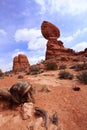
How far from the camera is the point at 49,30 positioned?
41.6 metres

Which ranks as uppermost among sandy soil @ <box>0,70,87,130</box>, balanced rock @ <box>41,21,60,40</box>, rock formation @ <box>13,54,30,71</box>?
balanced rock @ <box>41,21,60,40</box>

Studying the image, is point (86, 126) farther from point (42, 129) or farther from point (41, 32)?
point (41, 32)

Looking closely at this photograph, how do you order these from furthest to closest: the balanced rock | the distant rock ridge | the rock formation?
the rock formation, the balanced rock, the distant rock ridge

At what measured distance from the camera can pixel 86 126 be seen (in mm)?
7730

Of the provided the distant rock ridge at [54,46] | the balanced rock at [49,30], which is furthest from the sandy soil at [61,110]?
the balanced rock at [49,30]

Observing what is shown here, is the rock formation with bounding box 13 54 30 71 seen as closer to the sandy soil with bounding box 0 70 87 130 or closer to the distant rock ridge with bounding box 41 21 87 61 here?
the distant rock ridge with bounding box 41 21 87 61

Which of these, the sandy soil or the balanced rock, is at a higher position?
the balanced rock

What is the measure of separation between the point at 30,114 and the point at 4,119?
3.46ft

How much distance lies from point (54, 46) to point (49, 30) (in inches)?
161

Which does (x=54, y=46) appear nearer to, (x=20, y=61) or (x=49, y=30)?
(x=49, y=30)

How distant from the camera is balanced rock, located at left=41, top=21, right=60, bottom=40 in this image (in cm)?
4131

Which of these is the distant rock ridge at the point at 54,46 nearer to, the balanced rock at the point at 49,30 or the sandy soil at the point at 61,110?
the balanced rock at the point at 49,30

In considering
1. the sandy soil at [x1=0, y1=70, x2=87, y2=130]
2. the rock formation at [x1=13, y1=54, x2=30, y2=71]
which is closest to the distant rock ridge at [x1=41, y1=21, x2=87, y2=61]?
the rock formation at [x1=13, y1=54, x2=30, y2=71]

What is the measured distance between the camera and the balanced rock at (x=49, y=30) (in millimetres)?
41312
